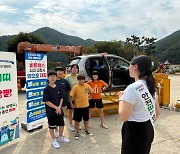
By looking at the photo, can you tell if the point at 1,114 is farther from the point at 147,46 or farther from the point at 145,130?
the point at 147,46

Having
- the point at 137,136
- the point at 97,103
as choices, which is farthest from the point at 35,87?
the point at 137,136

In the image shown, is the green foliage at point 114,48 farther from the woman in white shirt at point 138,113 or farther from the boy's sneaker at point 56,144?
the woman in white shirt at point 138,113

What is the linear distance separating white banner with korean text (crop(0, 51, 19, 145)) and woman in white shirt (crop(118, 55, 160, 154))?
9.49 feet

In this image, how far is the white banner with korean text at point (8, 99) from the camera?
4.49 metres

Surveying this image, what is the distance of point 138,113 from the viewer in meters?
2.26

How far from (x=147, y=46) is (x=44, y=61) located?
74.9m

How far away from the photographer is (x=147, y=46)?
255 ft

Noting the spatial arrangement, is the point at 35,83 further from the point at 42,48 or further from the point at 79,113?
the point at 42,48

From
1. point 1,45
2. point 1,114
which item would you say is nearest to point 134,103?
point 1,114

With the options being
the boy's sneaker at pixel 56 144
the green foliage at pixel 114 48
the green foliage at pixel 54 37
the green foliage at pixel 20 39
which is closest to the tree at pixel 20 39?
the green foliage at pixel 20 39

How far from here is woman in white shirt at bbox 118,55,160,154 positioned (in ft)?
7.23

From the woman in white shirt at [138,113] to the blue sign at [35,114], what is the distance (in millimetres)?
3707

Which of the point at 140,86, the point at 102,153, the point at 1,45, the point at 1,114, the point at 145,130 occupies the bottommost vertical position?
the point at 102,153

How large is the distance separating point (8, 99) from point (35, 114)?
Answer: 1264 millimetres
